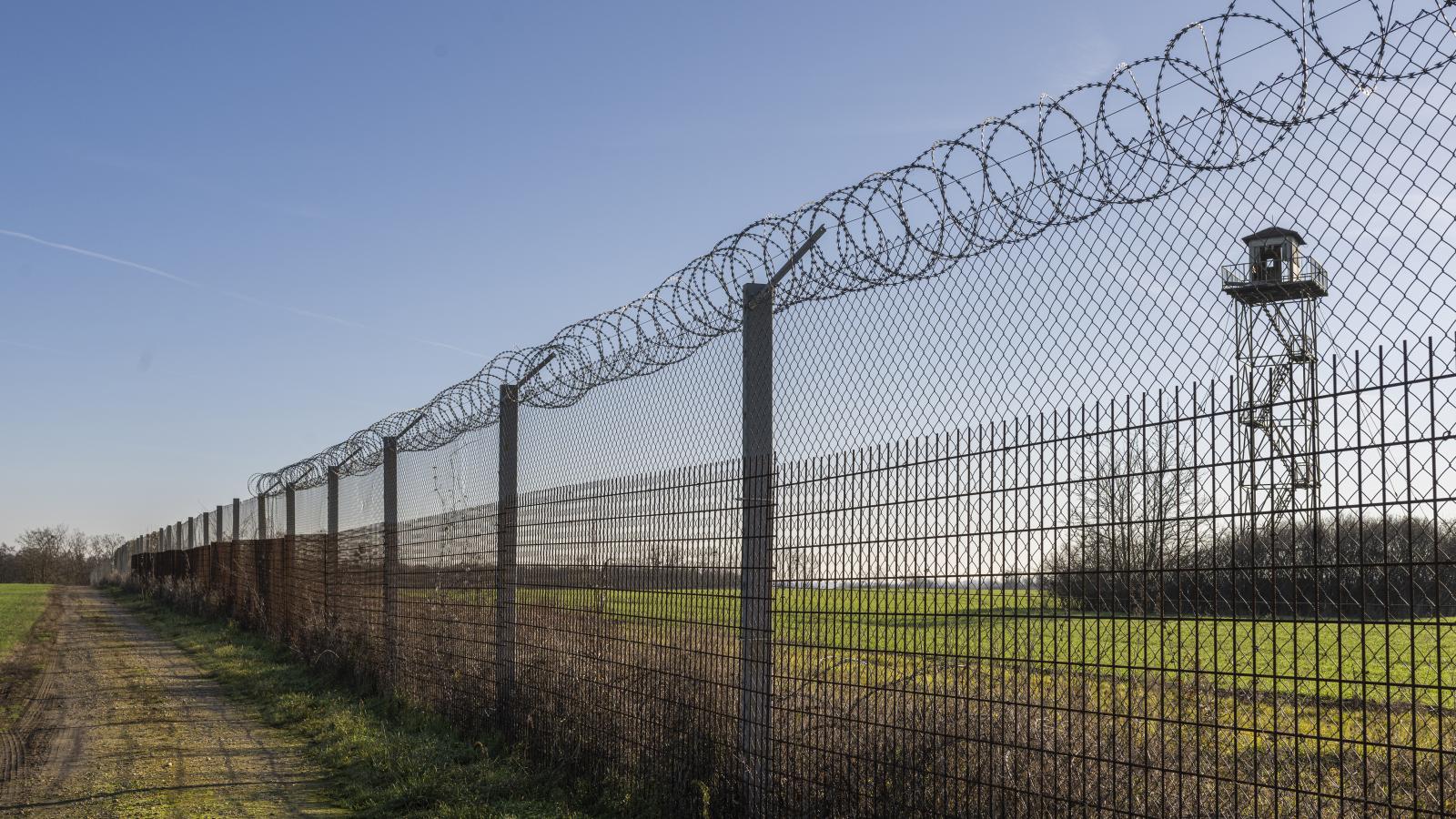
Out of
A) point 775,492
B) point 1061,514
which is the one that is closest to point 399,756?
point 775,492

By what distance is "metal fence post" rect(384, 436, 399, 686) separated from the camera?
39.2 ft

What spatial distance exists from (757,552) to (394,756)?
4073 mm

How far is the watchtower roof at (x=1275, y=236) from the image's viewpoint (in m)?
3.73

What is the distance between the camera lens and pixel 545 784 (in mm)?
7844

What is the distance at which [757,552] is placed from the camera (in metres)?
6.16

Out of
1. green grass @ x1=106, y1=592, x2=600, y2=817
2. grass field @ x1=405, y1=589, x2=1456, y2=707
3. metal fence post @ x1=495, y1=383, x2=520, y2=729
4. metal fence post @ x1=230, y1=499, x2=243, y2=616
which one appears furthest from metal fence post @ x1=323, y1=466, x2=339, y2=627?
grass field @ x1=405, y1=589, x2=1456, y2=707

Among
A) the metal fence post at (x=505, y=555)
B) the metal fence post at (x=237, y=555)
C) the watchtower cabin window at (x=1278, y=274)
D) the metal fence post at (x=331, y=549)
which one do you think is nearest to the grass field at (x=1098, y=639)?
the watchtower cabin window at (x=1278, y=274)

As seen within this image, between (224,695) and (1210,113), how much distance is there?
39.5ft

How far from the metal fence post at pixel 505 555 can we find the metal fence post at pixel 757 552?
3.54m

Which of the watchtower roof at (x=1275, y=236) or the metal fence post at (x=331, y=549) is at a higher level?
the watchtower roof at (x=1275, y=236)

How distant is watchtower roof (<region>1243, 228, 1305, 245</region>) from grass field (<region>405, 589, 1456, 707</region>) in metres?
1.09

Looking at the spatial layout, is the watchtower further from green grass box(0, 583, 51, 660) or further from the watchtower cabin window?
green grass box(0, 583, 51, 660)

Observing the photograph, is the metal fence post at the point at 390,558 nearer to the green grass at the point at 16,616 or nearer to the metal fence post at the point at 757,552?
the metal fence post at the point at 757,552

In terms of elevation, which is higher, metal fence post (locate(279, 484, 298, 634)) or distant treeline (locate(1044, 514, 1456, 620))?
distant treeline (locate(1044, 514, 1456, 620))
